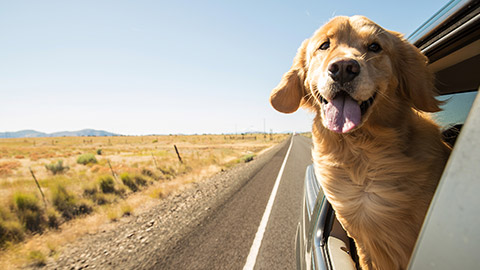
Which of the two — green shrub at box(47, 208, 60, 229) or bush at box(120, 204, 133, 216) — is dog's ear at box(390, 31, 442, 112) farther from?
green shrub at box(47, 208, 60, 229)

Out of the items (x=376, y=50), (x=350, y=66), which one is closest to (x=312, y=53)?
(x=376, y=50)

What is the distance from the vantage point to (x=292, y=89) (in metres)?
2.75

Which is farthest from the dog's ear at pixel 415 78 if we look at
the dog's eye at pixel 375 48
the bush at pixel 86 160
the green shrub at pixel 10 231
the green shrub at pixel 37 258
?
the bush at pixel 86 160

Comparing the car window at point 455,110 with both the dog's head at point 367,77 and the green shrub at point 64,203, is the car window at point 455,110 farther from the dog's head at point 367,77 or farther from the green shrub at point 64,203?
the green shrub at point 64,203

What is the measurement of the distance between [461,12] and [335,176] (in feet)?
3.87

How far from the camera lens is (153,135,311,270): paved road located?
3682 millimetres

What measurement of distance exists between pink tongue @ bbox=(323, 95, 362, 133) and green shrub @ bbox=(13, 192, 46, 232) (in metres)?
8.09

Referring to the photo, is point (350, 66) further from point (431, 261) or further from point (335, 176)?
point (431, 261)

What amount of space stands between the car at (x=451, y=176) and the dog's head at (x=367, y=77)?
0.18 metres

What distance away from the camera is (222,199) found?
Result: 7.18 metres

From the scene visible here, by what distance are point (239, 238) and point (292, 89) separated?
10.0ft

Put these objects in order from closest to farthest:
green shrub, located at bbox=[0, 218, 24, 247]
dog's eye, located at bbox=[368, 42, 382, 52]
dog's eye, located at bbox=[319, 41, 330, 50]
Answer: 1. dog's eye, located at bbox=[368, 42, 382, 52]
2. dog's eye, located at bbox=[319, 41, 330, 50]
3. green shrub, located at bbox=[0, 218, 24, 247]

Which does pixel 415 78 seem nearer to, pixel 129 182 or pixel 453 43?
pixel 453 43

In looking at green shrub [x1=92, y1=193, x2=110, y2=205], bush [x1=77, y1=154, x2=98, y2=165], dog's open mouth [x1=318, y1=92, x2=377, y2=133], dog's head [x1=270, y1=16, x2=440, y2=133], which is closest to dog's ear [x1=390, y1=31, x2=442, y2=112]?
dog's head [x1=270, y1=16, x2=440, y2=133]
